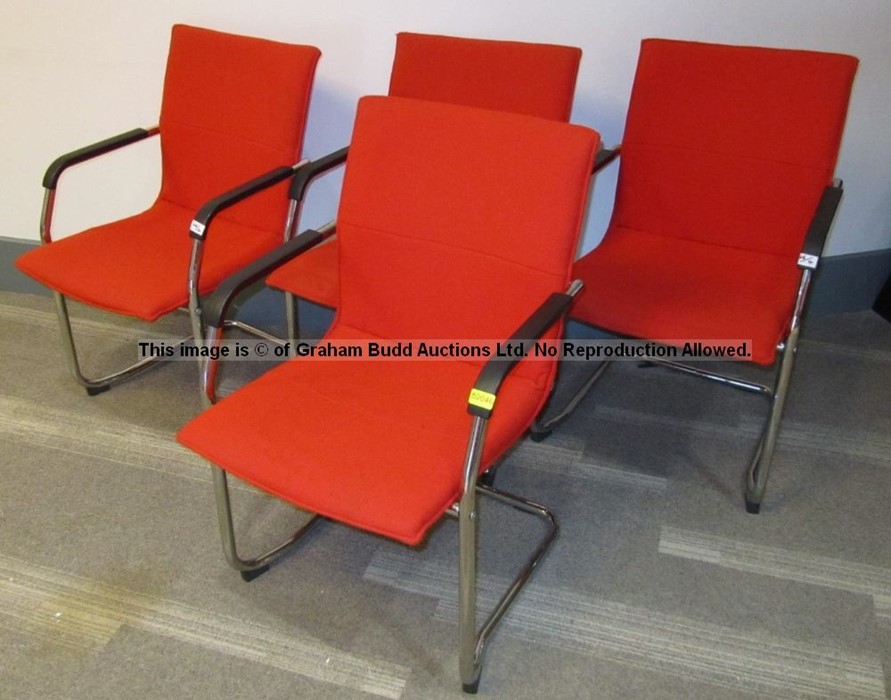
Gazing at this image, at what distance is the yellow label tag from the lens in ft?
3.89

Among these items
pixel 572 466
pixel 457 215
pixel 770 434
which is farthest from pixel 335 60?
pixel 770 434

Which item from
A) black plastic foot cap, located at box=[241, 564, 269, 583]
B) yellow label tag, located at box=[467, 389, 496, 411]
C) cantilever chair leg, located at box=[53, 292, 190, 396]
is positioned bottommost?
black plastic foot cap, located at box=[241, 564, 269, 583]

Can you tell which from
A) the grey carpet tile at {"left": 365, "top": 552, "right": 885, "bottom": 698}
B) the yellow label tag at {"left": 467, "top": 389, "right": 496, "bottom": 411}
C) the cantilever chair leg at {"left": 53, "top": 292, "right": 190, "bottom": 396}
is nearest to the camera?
the yellow label tag at {"left": 467, "top": 389, "right": 496, "bottom": 411}

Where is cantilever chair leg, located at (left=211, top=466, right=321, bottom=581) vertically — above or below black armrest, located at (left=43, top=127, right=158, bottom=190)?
below

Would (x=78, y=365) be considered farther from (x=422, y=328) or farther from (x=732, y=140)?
(x=732, y=140)

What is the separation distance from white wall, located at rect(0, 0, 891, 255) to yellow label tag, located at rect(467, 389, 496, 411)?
1322mm

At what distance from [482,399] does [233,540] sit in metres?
0.71

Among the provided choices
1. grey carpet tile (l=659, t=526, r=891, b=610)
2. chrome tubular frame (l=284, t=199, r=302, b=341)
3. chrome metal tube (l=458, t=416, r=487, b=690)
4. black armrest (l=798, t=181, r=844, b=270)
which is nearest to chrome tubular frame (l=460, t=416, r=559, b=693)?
chrome metal tube (l=458, t=416, r=487, b=690)

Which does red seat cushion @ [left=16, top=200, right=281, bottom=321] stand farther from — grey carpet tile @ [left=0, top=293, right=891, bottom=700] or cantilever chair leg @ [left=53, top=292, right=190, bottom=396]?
grey carpet tile @ [left=0, top=293, right=891, bottom=700]

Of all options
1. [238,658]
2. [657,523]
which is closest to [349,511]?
[238,658]

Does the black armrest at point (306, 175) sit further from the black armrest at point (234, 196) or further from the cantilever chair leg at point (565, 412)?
the cantilever chair leg at point (565, 412)

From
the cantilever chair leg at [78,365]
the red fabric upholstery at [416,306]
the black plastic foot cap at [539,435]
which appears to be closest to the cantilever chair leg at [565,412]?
the black plastic foot cap at [539,435]

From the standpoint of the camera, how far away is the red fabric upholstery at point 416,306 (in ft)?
4.24

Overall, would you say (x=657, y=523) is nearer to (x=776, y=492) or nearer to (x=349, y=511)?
(x=776, y=492)
